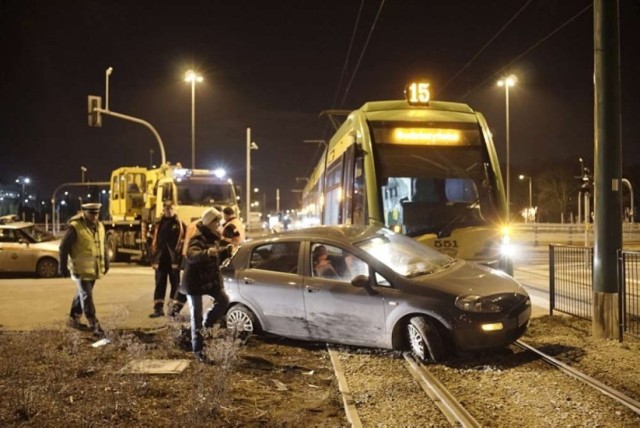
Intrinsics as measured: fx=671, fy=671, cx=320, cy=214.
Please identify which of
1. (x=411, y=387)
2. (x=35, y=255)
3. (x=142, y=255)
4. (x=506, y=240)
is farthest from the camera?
(x=142, y=255)

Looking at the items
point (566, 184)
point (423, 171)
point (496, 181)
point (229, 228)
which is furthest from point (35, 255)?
point (566, 184)

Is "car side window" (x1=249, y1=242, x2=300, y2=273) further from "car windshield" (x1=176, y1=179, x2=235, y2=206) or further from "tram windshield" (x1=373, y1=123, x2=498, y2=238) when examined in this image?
"car windshield" (x1=176, y1=179, x2=235, y2=206)

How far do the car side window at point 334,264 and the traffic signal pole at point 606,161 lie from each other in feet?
9.75

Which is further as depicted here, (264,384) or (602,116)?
(602,116)

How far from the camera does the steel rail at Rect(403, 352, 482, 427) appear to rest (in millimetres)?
5121

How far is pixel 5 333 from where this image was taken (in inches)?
352

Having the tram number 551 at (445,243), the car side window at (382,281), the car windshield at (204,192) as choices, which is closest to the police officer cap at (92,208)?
the car side window at (382,281)

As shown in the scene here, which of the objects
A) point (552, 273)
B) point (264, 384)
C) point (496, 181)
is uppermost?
point (496, 181)

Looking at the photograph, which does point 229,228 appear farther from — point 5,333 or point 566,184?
point 566,184

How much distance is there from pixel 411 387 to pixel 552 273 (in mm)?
4753

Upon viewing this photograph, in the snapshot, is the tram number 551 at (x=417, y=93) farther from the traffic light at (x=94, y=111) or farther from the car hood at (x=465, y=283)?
the traffic light at (x=94, y=111)

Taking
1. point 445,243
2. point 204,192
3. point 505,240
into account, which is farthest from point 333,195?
point 204,192

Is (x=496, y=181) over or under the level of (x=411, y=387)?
over

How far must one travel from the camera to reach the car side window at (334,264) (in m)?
7.68
